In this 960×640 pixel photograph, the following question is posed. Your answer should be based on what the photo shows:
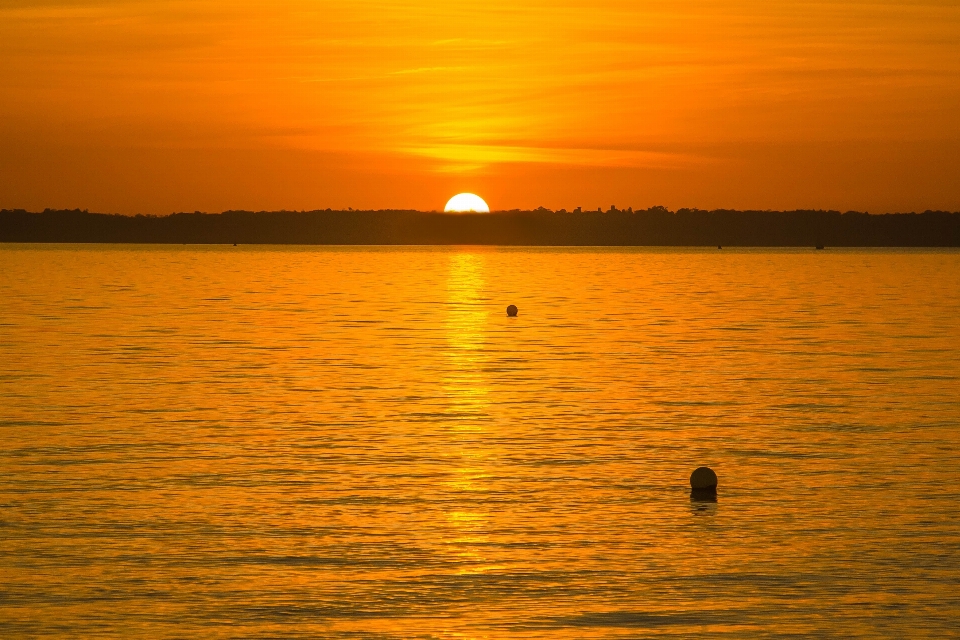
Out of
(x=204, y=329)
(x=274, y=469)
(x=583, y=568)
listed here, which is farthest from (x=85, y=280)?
(x=583, y=568)

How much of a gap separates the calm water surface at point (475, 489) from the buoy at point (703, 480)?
0.28 m

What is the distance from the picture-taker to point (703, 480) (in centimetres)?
2381

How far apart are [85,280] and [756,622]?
11601 cm

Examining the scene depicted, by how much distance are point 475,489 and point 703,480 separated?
154 inches

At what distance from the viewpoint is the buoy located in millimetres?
23781

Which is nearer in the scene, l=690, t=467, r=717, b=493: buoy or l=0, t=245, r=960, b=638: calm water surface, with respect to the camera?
l=0, t=245, r=960, b=638: calm water surface

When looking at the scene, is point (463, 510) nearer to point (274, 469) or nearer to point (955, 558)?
point (274, 469)

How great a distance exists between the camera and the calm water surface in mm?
17094

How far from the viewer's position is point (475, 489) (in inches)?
959

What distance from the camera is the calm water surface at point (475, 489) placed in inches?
673

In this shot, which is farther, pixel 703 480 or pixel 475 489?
pixel 475 489

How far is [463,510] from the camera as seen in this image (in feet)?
73.9

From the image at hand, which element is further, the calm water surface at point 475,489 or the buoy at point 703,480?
the buoy at point 703,480

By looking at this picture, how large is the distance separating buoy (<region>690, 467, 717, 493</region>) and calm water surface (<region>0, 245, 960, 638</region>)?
28 centimetres
